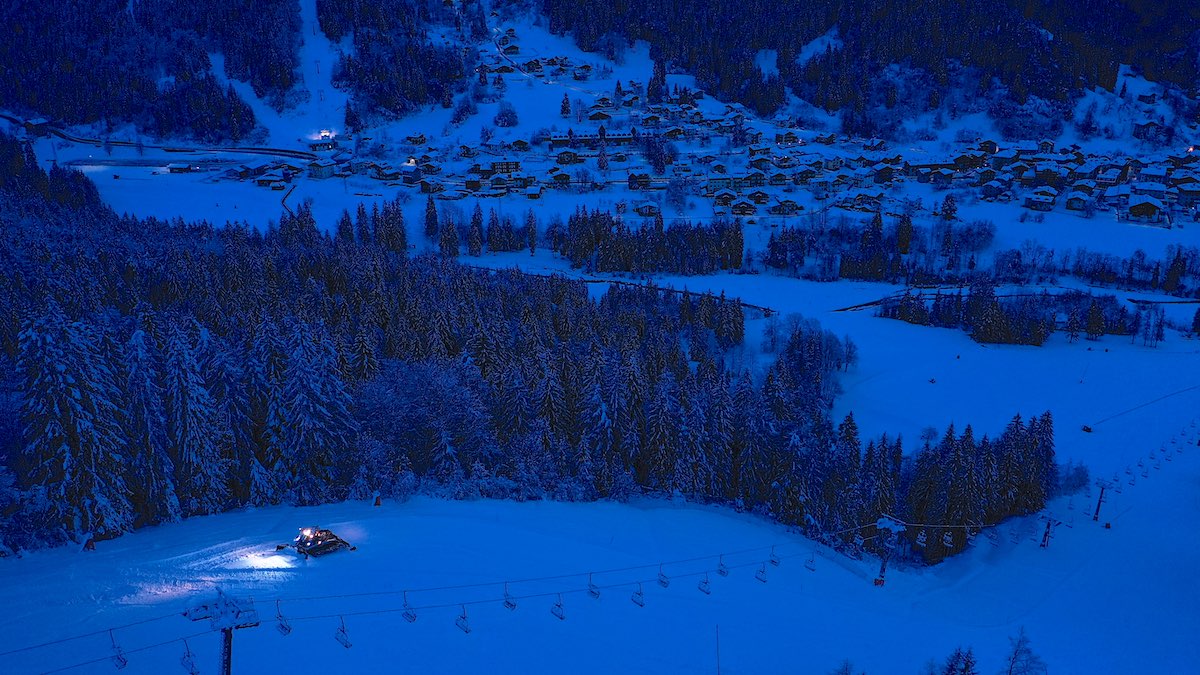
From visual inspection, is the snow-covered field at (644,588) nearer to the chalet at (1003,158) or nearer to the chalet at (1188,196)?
the chalet at (1188,196)

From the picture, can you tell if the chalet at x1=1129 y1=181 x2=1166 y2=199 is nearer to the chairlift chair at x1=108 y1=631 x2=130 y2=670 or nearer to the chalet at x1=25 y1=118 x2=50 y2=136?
the chairlift chair at x1=108 y1=631 x2=130 y2=670

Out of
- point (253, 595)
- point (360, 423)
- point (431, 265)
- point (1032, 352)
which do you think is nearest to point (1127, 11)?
point (1032, 352)

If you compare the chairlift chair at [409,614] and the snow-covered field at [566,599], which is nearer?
the snow-covered field at [566,599]

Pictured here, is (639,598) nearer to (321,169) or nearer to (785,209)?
(785,209)

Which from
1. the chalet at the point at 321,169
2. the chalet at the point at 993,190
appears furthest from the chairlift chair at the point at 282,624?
the chalet at the point at 993,190

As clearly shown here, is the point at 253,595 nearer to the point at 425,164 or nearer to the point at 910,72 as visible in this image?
the point at 425,164

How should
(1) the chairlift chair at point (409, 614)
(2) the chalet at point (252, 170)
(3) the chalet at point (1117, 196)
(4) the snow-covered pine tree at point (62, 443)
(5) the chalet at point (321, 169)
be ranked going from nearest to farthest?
(1) the chairlift chair at point (409, 614) → (4) the snow-covered pine tree at point (62, 443) → (3) the chalet at point (1117, 196) → (2) the chalet at point (252, 170) → (5) the chalet at point (321, 169)
